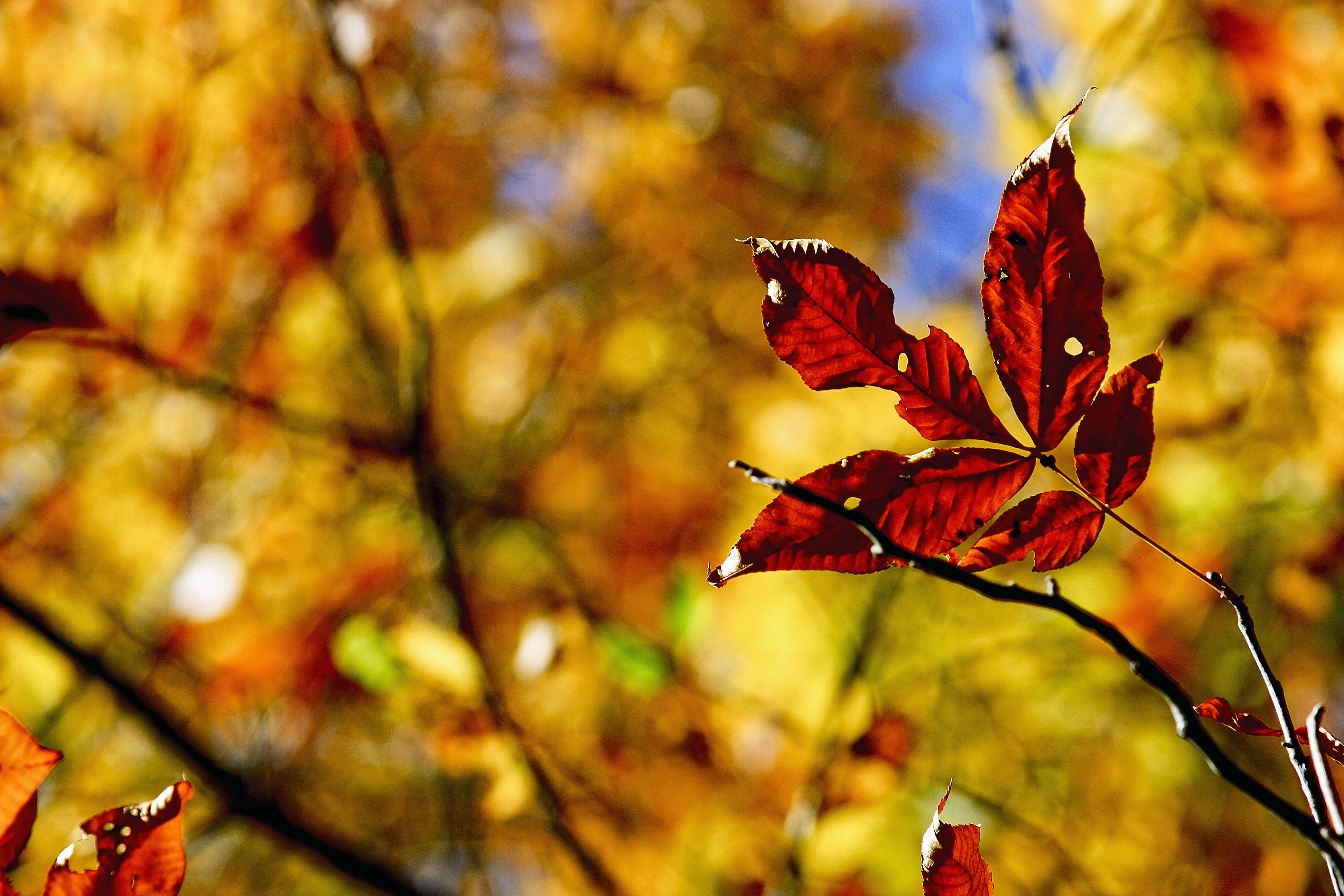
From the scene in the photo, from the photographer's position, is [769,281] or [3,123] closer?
[769,281]

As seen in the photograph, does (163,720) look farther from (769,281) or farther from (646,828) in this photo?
(646,828)

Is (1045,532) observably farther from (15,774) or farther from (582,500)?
(582,500)

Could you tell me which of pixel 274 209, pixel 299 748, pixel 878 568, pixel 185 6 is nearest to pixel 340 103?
pixel 274 209

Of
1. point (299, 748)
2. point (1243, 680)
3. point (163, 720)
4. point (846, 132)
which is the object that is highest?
point (846, 132)

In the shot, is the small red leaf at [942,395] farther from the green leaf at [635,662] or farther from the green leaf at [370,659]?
the green leaf at [370,659]

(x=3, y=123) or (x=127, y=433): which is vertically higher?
(x=3, y=123)
